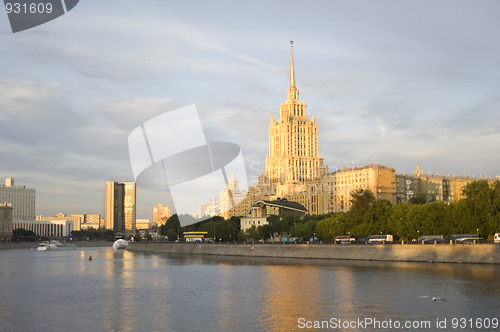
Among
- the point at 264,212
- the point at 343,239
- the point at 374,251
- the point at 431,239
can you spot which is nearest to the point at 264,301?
the point at 374,251

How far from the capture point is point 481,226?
93.4 meters

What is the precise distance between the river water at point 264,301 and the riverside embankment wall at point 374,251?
3.26m

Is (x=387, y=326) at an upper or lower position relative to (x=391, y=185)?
lower

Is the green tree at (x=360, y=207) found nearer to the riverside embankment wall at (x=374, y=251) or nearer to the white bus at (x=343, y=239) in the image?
the white bus at (x=343, y=239)

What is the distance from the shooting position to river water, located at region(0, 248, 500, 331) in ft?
142

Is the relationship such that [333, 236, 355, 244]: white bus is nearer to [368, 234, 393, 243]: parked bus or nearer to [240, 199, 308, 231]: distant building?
[368, 234, 393, 243]: parked bus

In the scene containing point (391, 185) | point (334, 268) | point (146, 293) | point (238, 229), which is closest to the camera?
point (146, 293)

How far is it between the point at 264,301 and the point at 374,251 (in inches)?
2020

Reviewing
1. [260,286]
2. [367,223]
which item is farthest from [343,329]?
[367,223]

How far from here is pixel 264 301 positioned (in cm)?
5497

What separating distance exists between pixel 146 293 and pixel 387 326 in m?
30.0

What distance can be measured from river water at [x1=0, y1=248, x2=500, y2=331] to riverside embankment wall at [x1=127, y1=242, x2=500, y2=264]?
3.26 metres

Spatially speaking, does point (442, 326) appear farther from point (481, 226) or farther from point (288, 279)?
point (481, 226)

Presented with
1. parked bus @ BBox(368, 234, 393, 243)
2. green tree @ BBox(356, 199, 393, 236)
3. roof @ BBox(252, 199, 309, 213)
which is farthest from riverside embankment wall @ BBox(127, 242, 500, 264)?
roof @ BBox(252, 199, 309, 213)
